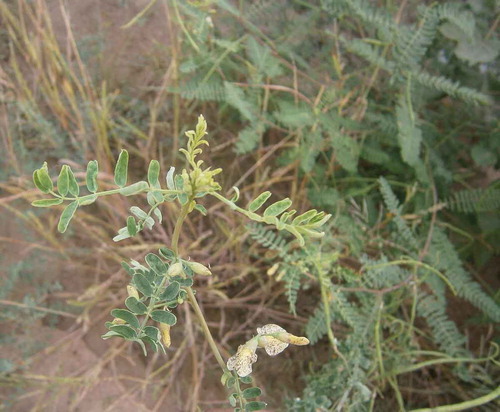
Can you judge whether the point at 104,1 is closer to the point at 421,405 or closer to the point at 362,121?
the point at 362,121

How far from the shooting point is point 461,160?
1.88 meters

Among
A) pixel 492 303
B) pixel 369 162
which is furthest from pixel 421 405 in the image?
pixel 369 162

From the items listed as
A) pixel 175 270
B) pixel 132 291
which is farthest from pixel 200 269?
pixel 132 291

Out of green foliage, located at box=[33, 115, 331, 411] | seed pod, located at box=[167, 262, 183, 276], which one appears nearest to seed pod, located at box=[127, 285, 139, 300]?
green foliage, located at box=[33, 115, 331, 411]

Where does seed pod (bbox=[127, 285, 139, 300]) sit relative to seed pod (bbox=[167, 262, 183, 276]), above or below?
below

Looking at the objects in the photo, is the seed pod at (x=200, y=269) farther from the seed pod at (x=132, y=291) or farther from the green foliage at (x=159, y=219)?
the seed pod at (x=132, y=291)

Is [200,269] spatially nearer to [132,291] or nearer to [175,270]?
[175,270]

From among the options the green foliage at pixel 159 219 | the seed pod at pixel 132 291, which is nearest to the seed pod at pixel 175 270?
the green foliage at pixel 159 219

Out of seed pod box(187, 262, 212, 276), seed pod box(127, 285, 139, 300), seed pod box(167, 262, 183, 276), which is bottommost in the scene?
seed pod box(127, 285, 139, 300)

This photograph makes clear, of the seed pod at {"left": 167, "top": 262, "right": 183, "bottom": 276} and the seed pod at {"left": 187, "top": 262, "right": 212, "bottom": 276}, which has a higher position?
the seed pod at {"left": 187, "top": 262, "right": 212, "bottom": 276}

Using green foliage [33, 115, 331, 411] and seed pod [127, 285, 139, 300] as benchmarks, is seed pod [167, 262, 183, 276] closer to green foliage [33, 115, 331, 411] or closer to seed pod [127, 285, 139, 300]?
green foliage [33, 115, 331, 411]

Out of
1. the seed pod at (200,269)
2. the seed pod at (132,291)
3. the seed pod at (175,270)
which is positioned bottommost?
the seed pod at (132,291)

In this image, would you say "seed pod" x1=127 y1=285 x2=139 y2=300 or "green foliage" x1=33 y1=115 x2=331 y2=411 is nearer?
"green foliage" x1=33 y1=115 x2=331 y2=411

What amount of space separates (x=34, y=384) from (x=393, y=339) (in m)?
1.10
